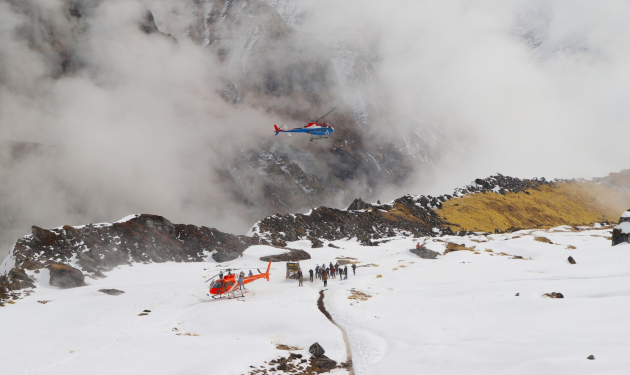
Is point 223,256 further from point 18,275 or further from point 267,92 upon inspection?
point 267,92

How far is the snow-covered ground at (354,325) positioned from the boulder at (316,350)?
562mm

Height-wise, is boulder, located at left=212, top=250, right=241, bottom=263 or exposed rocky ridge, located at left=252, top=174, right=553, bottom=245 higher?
exposed rocky ridge, located at left=252, top=174, right=553, bottom=245

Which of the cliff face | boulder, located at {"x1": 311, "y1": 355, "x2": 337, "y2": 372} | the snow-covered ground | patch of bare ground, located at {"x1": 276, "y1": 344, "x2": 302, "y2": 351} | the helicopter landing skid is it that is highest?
the cliff face

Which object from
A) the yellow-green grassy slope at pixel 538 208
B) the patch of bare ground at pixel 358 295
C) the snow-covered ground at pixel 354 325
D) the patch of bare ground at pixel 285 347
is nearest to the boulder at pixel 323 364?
the snow-covered ground at pixel 354 325

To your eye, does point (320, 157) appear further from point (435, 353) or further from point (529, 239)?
point (435, 353)

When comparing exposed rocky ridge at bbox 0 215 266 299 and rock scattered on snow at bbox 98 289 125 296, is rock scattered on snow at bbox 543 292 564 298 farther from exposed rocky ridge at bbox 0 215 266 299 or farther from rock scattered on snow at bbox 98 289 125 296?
exposed rocky ridge at bbox 0 215 266 299

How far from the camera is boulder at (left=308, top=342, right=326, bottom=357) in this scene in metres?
15.3

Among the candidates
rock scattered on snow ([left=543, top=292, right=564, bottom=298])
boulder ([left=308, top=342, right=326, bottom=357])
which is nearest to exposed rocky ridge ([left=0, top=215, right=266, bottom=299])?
boulder ([left=308, top=342, right=326, bottom=357])

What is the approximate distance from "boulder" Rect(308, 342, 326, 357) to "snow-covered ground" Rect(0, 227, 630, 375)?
0.56 m

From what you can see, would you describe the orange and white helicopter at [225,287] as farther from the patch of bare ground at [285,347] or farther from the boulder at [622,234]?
the boulder at [622,234]

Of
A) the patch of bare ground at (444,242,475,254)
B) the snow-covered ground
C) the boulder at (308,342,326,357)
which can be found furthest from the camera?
the patch of bare ground at (444,242,475,254)

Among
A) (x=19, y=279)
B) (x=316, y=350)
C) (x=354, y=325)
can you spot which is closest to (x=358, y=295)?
(x=354, y=325)

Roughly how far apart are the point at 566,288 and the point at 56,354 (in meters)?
27.4

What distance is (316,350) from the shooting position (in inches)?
608
